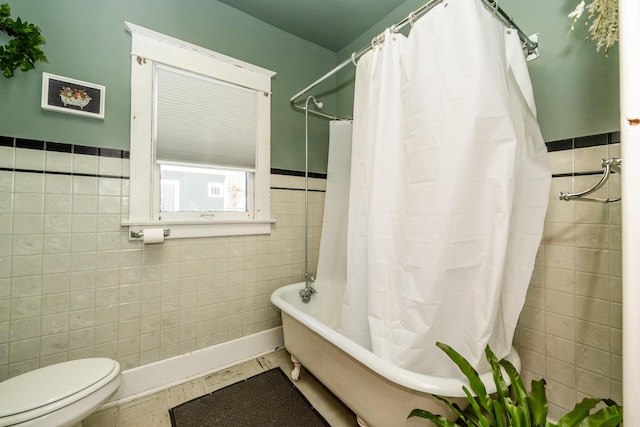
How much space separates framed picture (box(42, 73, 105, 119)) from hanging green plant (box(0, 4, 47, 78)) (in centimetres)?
8

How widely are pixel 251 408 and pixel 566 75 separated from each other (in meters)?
2.28

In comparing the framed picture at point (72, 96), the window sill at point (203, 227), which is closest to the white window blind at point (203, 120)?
the framed picture at point (72, 96)

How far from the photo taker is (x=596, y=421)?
688 mm

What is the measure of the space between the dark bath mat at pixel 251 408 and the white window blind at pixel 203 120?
4.68 ft

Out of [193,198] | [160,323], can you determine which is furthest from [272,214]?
[160,323]

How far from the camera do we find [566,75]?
1.17 m

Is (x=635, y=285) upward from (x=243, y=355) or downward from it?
upward

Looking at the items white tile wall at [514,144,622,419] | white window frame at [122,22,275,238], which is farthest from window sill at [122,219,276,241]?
white tile wall at [514,144,622,419]

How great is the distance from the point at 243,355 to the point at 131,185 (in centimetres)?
135

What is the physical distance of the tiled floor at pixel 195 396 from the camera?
1.32 meters

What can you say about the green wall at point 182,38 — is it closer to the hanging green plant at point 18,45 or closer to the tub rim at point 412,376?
the hanging green plant at point 18,45

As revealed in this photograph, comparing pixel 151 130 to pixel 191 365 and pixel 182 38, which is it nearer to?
pixel 182 38

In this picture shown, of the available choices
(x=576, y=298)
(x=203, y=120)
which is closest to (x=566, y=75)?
(x=576, y=298)

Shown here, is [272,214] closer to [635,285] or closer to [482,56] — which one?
[482,56]
